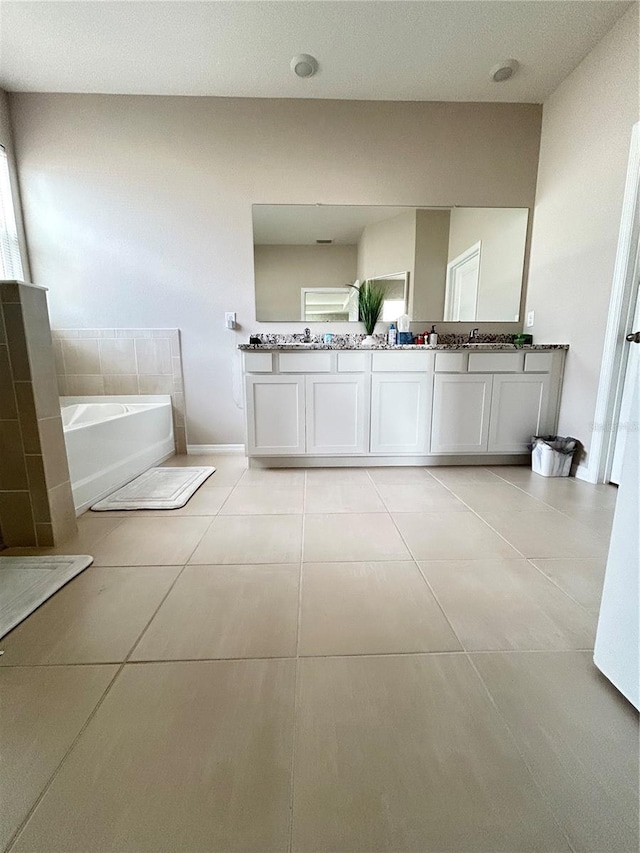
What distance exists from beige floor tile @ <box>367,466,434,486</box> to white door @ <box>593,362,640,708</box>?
4.56ft

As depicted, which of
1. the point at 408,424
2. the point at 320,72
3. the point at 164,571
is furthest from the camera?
the point at 408,424

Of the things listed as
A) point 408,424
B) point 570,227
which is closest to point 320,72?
point 570,227

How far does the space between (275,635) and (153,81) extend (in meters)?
3.34

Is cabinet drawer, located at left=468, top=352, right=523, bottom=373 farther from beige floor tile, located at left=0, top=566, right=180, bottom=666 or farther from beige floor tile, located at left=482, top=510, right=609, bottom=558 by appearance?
beige floor tile, located at left=0, top=566, right=180, bottom=666

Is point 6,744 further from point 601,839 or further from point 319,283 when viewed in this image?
point 319,283

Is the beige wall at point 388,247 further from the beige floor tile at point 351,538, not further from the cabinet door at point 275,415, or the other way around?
the beige floor tile at point 351,538

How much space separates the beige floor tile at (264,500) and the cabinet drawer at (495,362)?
4.73 ft

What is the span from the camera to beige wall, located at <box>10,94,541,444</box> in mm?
2479

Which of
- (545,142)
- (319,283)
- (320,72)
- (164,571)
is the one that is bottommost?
(164,571)

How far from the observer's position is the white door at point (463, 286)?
2682mm

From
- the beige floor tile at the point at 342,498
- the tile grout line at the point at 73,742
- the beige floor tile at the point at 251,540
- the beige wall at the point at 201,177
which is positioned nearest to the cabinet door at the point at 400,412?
the beige floor tile at the point at 342,498

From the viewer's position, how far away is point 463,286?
2.71 meters

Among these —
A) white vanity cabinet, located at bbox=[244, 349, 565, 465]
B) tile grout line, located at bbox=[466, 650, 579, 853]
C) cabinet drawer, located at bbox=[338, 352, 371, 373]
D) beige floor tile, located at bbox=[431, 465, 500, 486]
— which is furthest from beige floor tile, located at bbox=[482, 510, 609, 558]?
cabinet drawer, located at bbox=[338, 352, 371, 373]

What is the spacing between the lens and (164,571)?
126 cm
